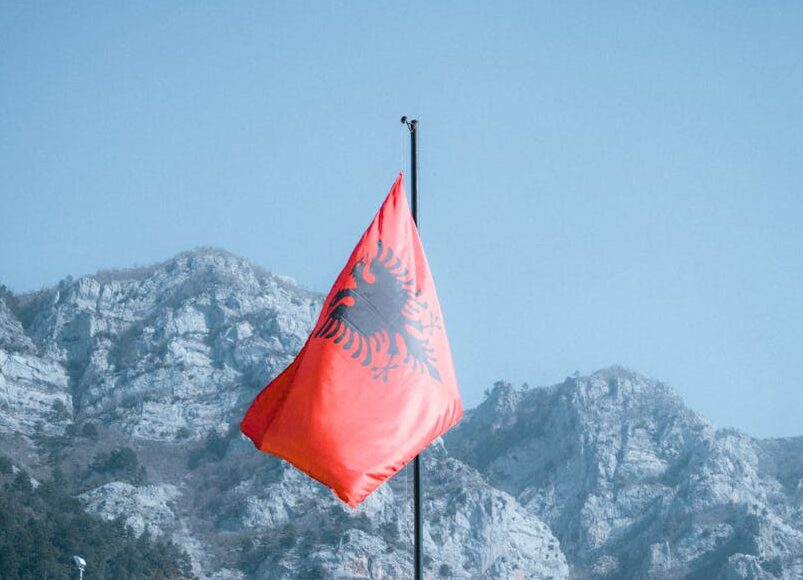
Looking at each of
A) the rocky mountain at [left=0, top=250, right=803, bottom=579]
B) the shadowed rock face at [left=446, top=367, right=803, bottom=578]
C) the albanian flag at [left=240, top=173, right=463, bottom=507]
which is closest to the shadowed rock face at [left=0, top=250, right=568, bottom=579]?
the rocky mountain at [left=0, top=250, right=803, bottom=579]

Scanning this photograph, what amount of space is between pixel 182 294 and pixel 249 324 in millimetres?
16760

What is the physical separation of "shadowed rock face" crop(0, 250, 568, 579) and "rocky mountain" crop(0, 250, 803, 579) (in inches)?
10.2

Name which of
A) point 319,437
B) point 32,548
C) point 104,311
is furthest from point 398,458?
point 104,311

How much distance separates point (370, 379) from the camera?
1162 centimetres

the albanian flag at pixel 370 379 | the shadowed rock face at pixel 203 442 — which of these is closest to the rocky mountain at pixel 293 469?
the shadowed rock face at pixel 203 442

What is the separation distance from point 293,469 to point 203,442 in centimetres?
2380

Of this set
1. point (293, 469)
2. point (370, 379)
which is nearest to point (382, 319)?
point (370, 379)

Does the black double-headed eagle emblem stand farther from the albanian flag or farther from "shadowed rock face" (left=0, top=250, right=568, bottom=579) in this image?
"shadowed rock face" (left=0, top=250, right=568, bottom=579)

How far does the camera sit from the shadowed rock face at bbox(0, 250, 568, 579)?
4638 inches

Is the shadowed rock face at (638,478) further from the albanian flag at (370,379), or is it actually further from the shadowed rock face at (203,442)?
the albanian flag at (370,379)

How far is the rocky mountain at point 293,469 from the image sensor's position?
121938 millimetres

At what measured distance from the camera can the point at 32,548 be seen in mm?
82938

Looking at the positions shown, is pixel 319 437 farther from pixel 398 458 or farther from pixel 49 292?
pixel 49 292

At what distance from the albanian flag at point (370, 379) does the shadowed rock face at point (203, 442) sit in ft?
327
